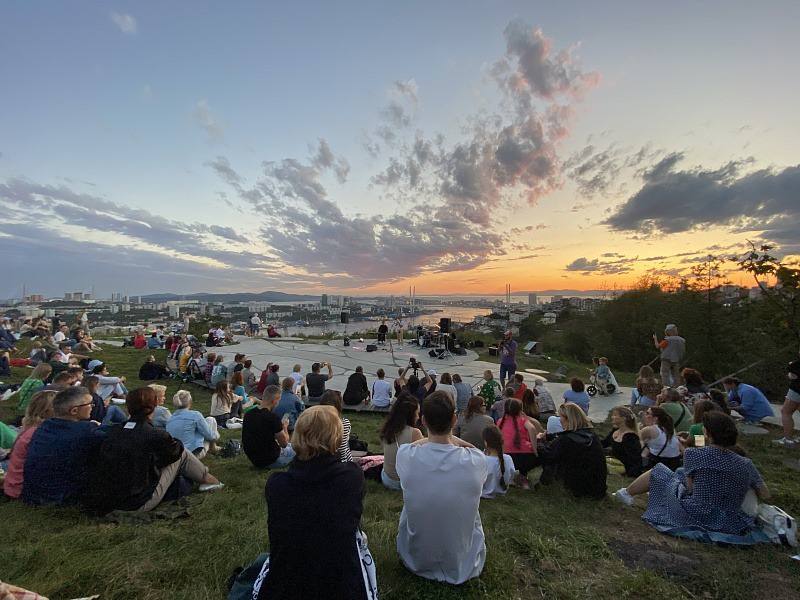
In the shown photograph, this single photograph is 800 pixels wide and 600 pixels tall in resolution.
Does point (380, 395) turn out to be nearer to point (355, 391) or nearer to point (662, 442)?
point (355, 391)

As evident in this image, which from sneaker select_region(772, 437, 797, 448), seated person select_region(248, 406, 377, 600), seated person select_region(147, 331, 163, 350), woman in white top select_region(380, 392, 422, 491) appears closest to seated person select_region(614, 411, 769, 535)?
woman in white top select_region(380, 392, 422, 491)

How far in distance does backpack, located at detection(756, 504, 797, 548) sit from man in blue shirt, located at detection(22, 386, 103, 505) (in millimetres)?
5419

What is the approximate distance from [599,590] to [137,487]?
11.5 feet

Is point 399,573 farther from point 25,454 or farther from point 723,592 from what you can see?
point 25,454

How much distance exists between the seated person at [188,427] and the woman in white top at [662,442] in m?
5.53

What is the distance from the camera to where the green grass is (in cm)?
224

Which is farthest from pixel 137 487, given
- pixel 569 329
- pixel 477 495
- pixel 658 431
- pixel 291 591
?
pixel 569 329

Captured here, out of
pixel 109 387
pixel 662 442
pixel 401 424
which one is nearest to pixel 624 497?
pixel 662 442

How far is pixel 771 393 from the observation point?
43.7 ft

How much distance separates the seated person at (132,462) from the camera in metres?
2.94

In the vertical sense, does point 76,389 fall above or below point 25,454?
above

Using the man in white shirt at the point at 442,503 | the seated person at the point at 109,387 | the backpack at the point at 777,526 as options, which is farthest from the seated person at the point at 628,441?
the seated person at the point at 109,387

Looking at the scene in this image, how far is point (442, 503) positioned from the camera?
220 cm

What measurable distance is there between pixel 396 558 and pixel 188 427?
11.0 ft
